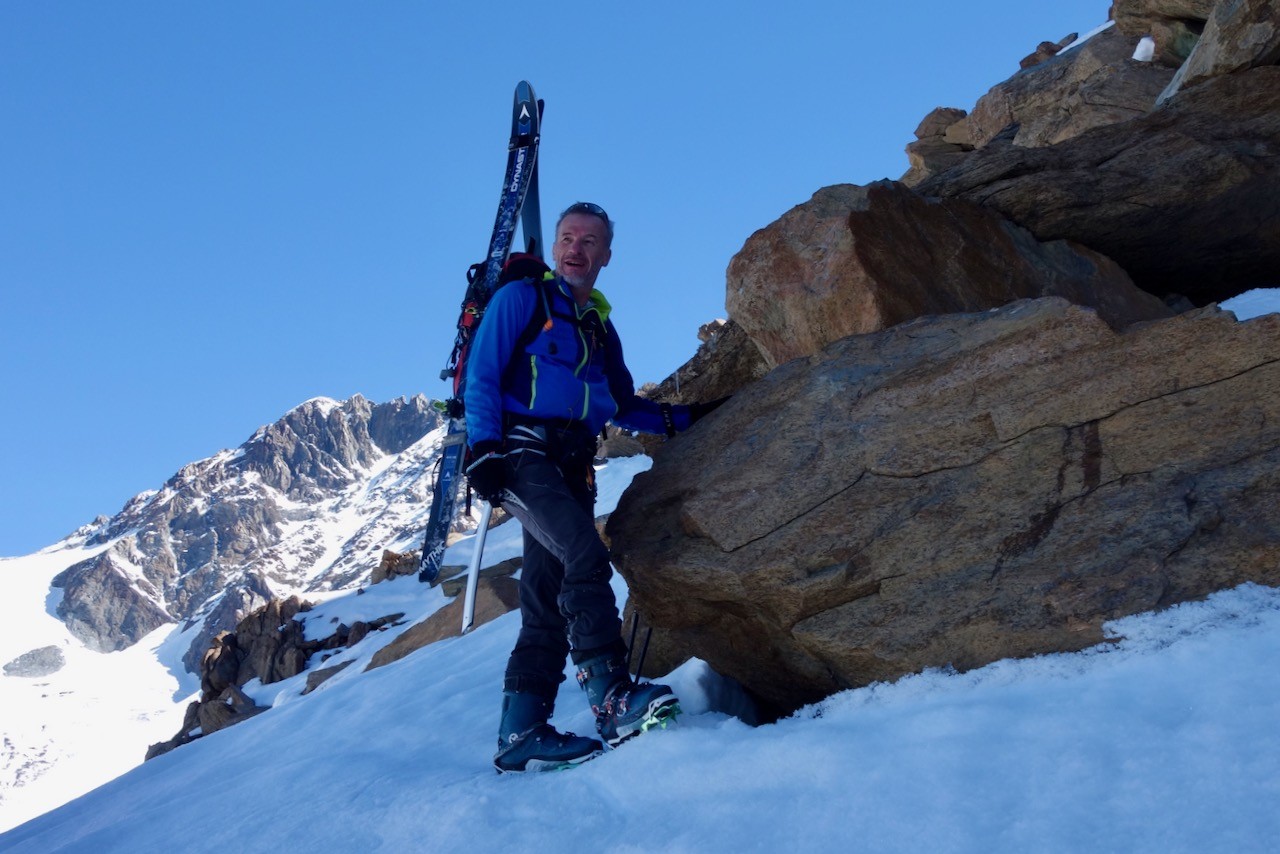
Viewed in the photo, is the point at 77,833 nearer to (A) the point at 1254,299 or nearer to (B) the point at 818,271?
(B) the point at 818,271

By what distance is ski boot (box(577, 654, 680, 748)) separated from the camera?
174 inches

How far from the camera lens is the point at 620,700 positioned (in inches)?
181

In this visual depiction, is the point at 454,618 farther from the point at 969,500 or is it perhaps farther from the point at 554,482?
the point at 969,500

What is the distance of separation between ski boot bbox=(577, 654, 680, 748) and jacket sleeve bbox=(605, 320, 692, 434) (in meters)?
1.72

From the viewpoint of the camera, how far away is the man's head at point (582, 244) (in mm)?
5785

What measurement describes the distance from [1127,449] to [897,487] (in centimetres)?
118

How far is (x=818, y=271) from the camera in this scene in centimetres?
679

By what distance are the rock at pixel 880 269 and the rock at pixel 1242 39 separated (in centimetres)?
248

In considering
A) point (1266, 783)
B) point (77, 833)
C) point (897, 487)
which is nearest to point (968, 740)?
point (1266, 783)

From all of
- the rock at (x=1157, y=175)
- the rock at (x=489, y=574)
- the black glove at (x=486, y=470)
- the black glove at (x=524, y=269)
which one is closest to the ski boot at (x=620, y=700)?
the black glove at (x=486, y=470)

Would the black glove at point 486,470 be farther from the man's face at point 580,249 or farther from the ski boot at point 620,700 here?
the man's face at point 580,249

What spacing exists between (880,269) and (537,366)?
287cm

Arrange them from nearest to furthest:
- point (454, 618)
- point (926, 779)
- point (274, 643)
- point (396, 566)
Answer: point (926, 779) → point (454, 618) → point (274, 643) → point (396, 566)

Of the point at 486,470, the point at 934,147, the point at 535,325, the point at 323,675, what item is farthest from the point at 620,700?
the point at 934,147
